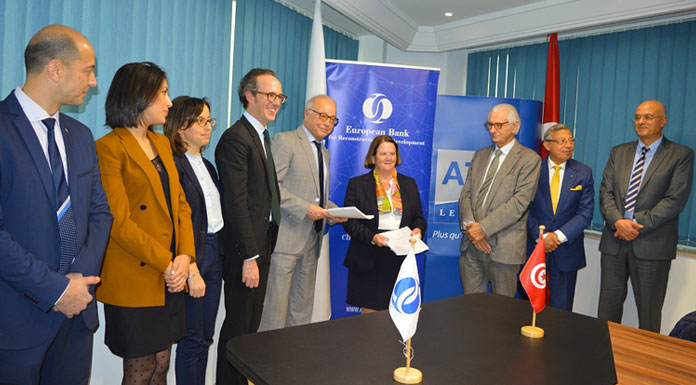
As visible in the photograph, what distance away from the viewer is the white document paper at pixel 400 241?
287cm

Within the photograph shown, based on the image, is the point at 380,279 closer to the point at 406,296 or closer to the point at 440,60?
the point at 406,296

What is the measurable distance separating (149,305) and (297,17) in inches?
143

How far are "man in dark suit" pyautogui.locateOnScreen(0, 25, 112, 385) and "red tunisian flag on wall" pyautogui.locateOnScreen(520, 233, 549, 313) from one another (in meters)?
1.55

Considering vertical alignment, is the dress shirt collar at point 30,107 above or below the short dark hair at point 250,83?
below

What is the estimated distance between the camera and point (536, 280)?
1.73 metres

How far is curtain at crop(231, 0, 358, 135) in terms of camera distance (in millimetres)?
4000

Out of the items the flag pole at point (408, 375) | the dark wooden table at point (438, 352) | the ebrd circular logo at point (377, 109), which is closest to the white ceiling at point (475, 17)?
the ebrd circular logo at point (377, 109)

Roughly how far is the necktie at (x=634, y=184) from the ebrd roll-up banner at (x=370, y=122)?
1520 millimetres

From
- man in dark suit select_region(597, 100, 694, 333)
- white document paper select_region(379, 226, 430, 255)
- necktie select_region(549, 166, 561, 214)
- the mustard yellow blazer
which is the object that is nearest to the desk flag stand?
white document paper select_region(379, 226, 430, 255)

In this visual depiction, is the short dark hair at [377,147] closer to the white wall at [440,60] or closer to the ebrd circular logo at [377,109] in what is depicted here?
the ebrd circular logo at [377,109]

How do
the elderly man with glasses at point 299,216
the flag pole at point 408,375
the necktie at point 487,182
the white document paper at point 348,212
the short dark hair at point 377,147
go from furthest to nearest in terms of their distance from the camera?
the necktie at point 487,182 → the short dark hair at point 377,147 → the elderly man with glasses at point 299,216 → the white document paper at point 348,212 → the flag pole at point 408,375

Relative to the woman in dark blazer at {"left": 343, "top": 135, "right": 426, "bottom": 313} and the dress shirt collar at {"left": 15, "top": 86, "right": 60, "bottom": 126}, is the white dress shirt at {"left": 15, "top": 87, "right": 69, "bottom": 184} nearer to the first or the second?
the dress shirt collar at {"left": 15, "top": 86, "right": 60, "bottom": 126}

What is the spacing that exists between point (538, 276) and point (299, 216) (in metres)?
1.47

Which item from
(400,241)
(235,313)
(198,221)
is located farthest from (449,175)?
(198,221)
